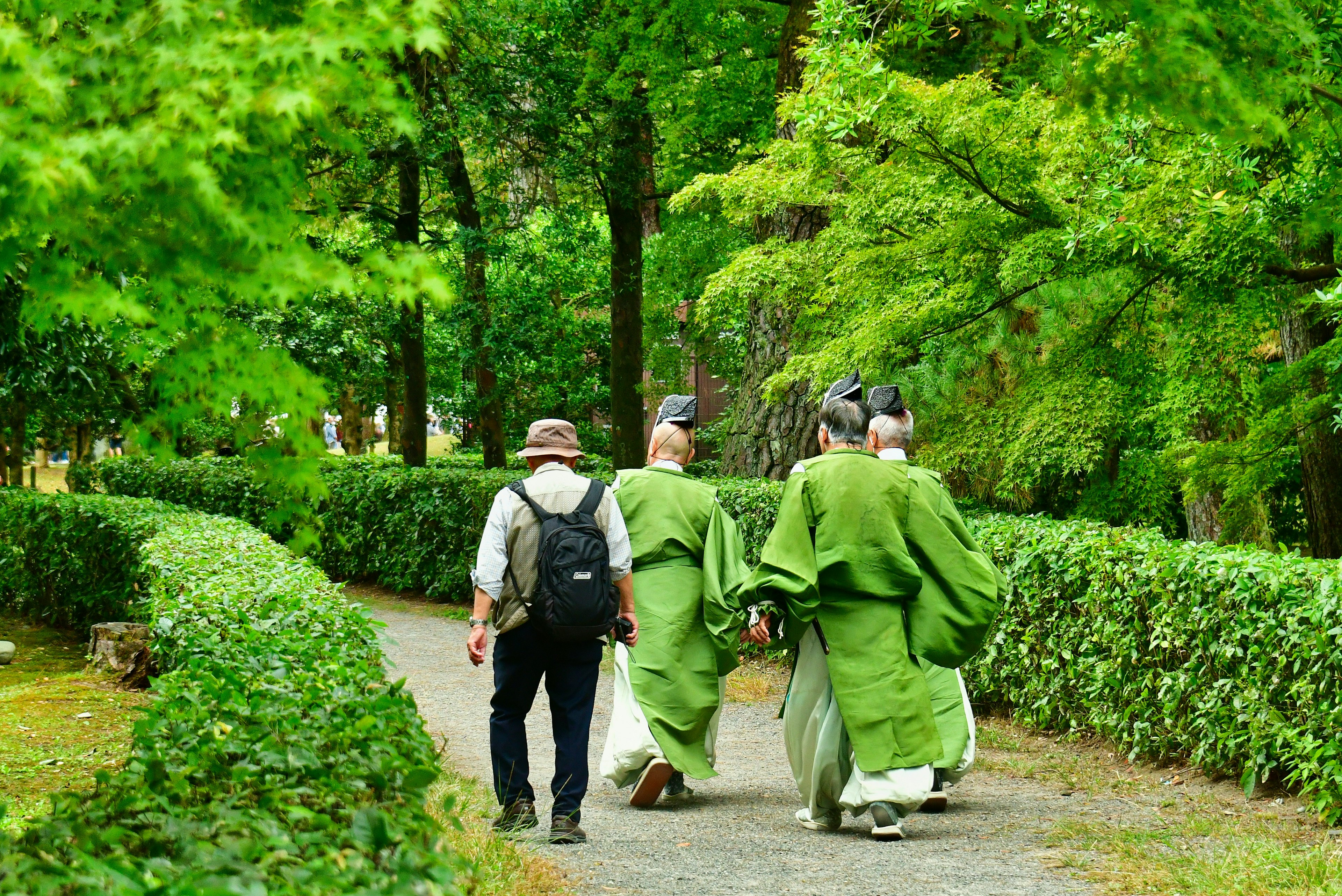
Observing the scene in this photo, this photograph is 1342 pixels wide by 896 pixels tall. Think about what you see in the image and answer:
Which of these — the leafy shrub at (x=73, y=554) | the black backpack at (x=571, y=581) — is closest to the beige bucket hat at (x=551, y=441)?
the black backpack at (x=571, y=581)

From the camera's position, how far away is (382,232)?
17.9 meters

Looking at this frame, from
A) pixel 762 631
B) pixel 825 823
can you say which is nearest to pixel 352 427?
pixel 762 631

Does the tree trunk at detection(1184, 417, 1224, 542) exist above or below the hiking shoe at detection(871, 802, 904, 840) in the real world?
above

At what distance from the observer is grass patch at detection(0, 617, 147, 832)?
21.0 feet

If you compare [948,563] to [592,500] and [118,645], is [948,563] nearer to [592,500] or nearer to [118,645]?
[592,500]

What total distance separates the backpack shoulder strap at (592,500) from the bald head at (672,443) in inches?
36.9

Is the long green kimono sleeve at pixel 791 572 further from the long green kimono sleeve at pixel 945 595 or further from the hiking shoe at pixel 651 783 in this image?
the hiking shoe at pixel 651 783

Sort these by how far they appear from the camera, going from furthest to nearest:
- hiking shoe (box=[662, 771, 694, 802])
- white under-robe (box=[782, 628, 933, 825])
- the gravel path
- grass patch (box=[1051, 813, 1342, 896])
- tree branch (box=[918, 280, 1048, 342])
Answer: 1. tree branch (box=[918, 280, 1048, 342])
2. hiking shoe (box=[662, 771, 694, 802])
3. white under-robe (box=[782, 628, 933, 825])
4. the gravel path
5. grass patch (box=[1051, 813, 1342, 896])

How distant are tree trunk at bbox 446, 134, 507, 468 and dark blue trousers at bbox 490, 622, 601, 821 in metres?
11.1

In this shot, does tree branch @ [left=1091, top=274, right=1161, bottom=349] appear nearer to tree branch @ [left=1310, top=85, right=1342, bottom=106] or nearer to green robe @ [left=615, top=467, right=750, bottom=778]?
tree branch @ [left=1310, top=85, right=1342, bottom=106]

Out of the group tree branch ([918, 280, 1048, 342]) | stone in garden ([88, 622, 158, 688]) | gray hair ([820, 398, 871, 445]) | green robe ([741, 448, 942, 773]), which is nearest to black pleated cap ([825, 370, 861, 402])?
gray hair ([820, 398, 871, 445])

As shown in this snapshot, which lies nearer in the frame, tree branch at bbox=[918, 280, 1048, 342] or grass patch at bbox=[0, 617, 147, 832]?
grass patch at bbox=[0, 617, 147, 832]

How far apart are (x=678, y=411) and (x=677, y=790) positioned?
6.11 feet

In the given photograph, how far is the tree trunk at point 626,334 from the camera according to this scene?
680 inches
